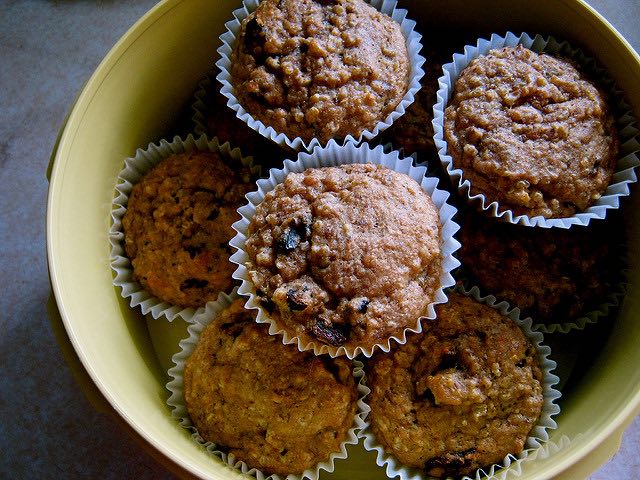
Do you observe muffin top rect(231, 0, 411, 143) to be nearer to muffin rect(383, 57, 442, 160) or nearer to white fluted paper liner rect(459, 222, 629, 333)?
muffin rect(383, 57, 442, 160)

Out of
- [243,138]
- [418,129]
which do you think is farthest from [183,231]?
[418,129]

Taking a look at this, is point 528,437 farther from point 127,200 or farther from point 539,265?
point 127,200

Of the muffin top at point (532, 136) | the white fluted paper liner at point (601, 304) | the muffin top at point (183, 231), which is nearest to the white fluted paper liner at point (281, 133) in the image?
the muffin top at point (532, 136)

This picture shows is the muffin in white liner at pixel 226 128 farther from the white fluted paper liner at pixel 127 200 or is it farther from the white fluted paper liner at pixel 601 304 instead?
the white fluted paper liner at pixel 601 304

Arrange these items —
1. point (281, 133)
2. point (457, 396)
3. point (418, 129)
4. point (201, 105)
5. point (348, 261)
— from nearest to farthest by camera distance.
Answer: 1. point (348, 261)
2. point (457, 396)
3. point (281, 133)
4. point (418, 129)
5. point (201, 105)

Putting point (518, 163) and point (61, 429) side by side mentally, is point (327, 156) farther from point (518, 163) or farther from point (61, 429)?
point (61, 429)

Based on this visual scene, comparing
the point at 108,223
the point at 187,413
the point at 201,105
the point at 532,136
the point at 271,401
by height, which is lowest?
the point at 187,413

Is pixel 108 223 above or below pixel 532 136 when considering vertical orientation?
below

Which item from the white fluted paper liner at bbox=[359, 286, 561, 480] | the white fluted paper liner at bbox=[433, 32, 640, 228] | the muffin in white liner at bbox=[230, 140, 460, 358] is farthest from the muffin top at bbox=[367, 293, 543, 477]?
the white fluted paper liner at bbox=[433, 32, 640, 228]

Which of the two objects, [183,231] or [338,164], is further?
[183,231]
